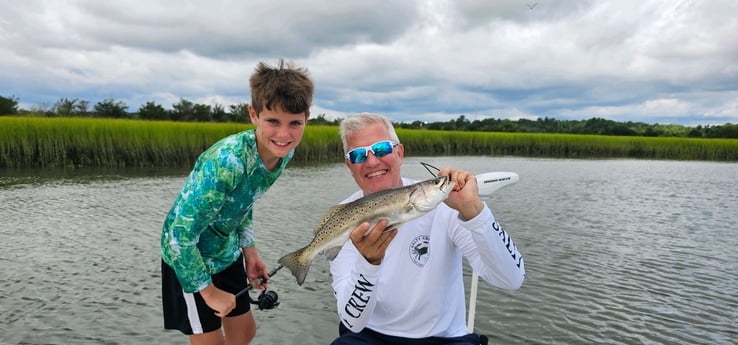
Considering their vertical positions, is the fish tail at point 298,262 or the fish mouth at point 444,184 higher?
the fish mouth at point 444,184

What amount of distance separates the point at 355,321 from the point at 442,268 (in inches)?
23.4

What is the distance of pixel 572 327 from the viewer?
5.47m

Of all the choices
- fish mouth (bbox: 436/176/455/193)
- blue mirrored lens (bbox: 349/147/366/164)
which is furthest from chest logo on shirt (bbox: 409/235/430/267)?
blue mirrored lens (bbox: 349/147/366/164)

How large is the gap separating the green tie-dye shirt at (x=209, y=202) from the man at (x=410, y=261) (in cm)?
68

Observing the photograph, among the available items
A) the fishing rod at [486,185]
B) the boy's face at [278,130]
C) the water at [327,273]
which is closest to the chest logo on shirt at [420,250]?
the water at [327,273]

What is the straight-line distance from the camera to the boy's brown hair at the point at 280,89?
2793mm

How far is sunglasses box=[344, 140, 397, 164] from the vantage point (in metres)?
2.70

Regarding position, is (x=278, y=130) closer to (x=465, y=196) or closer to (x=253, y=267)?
(x=465, y=196)

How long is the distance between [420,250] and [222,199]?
1.25m

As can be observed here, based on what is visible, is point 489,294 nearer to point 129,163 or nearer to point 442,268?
Result: point 442,268

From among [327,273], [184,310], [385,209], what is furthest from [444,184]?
[327,273]

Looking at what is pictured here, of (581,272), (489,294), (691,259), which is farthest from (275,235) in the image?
(691,259)

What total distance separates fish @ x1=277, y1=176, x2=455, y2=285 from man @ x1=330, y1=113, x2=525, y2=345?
3.4 inches

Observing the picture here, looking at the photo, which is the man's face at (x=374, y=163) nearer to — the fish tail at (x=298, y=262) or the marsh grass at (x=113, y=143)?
the fish tail at (x=298, y=262)
